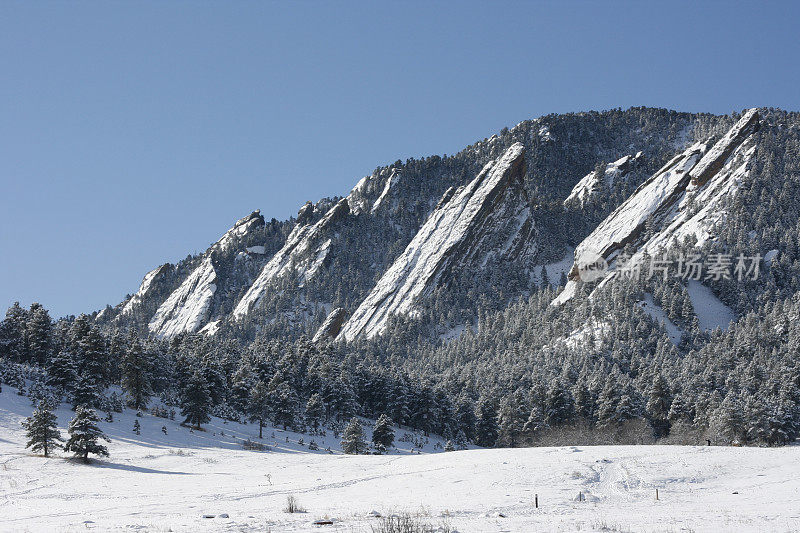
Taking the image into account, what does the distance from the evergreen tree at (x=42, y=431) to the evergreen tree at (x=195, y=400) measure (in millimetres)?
18633

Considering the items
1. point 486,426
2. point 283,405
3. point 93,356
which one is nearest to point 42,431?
point 93,356

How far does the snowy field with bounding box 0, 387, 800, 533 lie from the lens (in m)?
23.4

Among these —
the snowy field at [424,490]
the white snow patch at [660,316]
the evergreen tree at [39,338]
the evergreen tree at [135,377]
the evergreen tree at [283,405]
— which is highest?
the white snow patch at [660,316]

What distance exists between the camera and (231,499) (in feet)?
104

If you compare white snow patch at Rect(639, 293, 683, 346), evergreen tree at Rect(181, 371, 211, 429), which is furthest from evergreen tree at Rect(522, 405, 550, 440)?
white snow patch at Rect(639, 293, 683, 346)

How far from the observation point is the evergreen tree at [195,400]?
221ft

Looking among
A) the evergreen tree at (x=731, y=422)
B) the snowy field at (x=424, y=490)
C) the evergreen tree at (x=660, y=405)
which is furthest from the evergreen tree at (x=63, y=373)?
the evergreen tree at (x=660, y=405)

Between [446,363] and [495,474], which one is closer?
[495,474]

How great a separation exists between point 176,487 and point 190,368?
40491 mm

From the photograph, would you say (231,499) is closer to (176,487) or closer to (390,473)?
(176,487)

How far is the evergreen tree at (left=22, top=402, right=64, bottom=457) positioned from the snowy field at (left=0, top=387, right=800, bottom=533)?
1.24m

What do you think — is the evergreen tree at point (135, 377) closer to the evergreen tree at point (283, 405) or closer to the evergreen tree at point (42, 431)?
the evergreen tree at point (283, 405)

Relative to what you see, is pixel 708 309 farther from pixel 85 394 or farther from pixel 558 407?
pixel 85 394

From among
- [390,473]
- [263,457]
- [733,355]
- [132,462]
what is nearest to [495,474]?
[390,473]
